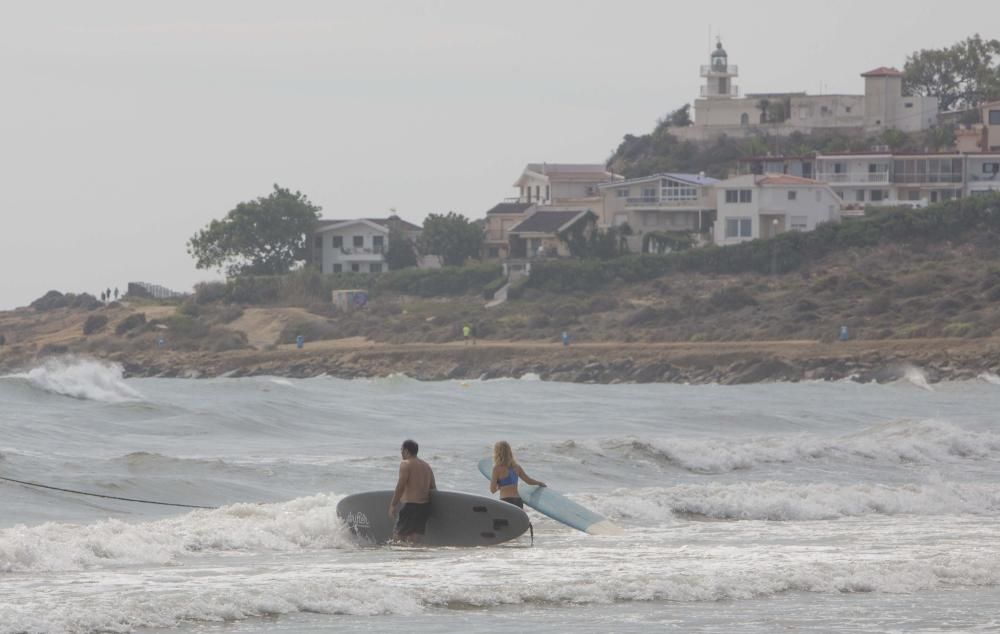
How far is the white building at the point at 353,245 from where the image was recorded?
289 ft

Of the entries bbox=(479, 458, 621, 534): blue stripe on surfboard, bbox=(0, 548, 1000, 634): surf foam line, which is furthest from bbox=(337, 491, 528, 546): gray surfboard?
bbox=(479, 458, 621, 534): blue stripe on surfboard

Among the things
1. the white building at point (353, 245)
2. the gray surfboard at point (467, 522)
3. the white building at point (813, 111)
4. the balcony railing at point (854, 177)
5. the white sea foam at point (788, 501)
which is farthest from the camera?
the white building at point (813, 111)

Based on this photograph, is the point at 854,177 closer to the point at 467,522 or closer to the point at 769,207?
the point at 769,207

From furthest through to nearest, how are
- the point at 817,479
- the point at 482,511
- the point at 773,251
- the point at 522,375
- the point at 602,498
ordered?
the point at 773,251, the point at 522,375, the point at 817,479, the point at 602,498, the point at 482,511

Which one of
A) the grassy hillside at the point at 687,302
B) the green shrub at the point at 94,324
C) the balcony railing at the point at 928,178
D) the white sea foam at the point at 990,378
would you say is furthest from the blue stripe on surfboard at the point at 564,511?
the balcony railing at the point at 928,178

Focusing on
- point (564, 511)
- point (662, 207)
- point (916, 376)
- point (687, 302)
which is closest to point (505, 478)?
point (564, 511)

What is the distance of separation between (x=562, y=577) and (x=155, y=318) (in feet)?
221

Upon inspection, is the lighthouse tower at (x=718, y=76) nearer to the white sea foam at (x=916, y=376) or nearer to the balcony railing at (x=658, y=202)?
the balcony railing at (x=658, y=202)

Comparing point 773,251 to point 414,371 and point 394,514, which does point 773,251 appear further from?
point 394,514

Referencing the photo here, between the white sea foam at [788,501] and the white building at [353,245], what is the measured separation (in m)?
67.1

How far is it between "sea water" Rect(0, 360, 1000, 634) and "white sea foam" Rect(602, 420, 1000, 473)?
0.19 feet

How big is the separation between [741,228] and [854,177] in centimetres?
800

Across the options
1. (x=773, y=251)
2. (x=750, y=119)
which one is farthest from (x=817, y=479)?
(x=750, y=119)

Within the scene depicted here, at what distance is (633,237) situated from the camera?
80938 millimetres
